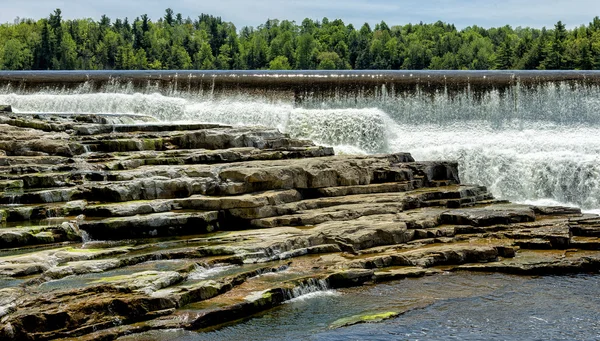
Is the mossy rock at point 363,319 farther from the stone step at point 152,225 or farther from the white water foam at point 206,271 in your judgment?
the stone step at point 152,225

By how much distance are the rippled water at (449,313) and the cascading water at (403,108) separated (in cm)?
1441

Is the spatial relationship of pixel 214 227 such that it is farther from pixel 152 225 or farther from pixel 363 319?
pixel 363 319

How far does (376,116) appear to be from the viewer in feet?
134

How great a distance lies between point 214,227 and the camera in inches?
1021

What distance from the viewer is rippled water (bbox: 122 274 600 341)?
1870cm

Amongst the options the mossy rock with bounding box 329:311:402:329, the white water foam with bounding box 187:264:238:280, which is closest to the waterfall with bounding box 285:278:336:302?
the mossy rock with bounding box 329:311:402:329

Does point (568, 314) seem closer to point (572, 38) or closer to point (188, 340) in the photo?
point (188, 340)

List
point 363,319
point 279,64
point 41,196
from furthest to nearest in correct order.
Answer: point 279,64 → point 41,196 → point 363,319

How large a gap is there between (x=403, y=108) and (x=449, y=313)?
72.7ft

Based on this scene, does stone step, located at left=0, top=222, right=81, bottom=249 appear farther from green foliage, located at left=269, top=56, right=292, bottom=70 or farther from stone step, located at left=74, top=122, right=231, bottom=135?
green foliage, located at left=269, top=56, right=292, bottom=70

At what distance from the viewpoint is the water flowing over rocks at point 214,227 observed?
19297 mm

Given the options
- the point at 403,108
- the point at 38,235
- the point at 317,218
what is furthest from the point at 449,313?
the point at 403,108

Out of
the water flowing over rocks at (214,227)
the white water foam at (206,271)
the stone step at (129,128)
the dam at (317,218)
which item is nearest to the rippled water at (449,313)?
the dam at (317,218)

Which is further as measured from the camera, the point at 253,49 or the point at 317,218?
the point at 253,49
